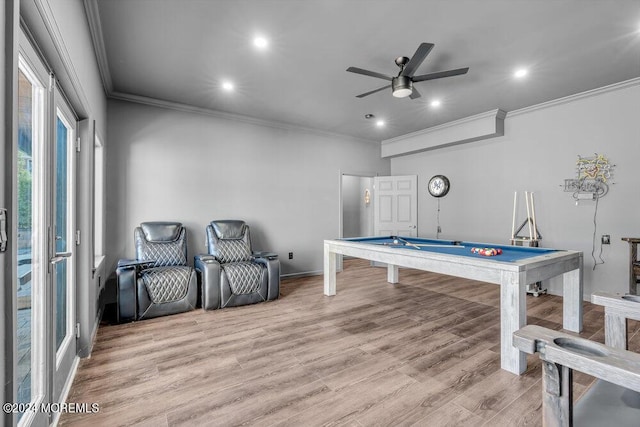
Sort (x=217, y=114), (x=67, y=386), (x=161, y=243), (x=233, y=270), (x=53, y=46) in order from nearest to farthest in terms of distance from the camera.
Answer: (x=53, y=46)
(x=67, y=386)
(x=233, y=270)
(x=161, y=243)
(x=217, y=114)

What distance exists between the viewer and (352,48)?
293 centimetres

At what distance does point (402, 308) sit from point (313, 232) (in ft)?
8.10

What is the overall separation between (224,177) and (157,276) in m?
1.89

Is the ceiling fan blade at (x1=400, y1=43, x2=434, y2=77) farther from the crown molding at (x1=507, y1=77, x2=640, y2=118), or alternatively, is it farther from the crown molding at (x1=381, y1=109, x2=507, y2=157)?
the crown molding at (x1=507, y1=77, x2=640, y2=118)

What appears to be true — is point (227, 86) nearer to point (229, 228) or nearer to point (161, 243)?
point (229, 228)

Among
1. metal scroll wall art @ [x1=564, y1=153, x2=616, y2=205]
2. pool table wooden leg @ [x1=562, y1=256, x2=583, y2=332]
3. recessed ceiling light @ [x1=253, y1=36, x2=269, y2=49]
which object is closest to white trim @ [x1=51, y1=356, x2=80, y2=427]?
recessed ceiling light @ [x1=253, y1=36, x2=269, y2=49]

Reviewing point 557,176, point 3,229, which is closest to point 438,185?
point 557,176

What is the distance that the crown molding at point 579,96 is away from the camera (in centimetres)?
364

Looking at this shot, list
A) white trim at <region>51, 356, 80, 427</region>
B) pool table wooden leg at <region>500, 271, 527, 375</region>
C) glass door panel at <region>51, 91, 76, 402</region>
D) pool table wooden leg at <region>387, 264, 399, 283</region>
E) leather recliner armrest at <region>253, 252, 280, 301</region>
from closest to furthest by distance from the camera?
1. white trim at <region>51, 356, 80, 427</region>
2. glass door panel at <region>51, 91, 76, 402</region>
3. pool table wooden leg at <region>500, 271, 527, 375</region>
4. leather recliner armrest at <region>253, 252, 280, 301</region>
5. pool table wooden leg at <region>387, 264, 399, 283</region>

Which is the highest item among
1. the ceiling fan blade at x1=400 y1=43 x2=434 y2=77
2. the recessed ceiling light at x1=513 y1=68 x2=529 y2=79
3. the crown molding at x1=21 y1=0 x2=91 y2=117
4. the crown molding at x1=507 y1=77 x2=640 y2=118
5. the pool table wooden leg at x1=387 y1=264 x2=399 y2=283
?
the recessed ceiling light at x1=513 y1=68 x2=529 y2=79

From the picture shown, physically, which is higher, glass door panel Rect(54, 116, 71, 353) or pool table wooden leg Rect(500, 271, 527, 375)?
glass door panel Rect(54, 116, 71, 353)

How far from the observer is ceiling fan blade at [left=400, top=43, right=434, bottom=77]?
2367 millimetres

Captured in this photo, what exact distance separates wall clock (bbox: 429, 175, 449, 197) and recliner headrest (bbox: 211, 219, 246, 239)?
3695mm

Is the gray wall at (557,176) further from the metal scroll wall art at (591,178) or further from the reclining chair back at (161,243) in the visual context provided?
the reclining chair back at (161,243)
